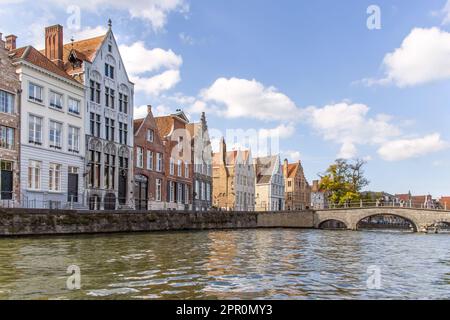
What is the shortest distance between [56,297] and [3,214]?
1645cm

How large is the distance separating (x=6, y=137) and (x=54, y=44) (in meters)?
11.5

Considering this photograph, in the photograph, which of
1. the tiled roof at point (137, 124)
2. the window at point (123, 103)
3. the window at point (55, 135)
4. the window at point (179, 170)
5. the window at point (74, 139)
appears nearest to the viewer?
the window at point (55, 135)

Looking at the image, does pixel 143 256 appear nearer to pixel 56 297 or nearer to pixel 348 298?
pixel 56 297

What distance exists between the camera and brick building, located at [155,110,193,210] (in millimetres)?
46531

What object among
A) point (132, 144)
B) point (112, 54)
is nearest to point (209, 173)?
point (132, 144)

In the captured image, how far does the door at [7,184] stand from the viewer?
27462 mm

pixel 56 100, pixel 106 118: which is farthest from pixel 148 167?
pixel 56 100

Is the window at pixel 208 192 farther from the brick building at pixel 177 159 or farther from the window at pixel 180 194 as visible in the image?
the window at pixel 180 194

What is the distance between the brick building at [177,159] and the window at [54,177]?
14.3 m

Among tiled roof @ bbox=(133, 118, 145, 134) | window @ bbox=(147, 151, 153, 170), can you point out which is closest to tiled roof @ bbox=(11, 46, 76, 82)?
tiled roof @ bbox=(133, 118, 145, 134)

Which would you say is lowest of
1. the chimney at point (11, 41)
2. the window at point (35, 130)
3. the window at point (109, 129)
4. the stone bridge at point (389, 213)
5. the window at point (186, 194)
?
the stone bridge at point (389, 213)

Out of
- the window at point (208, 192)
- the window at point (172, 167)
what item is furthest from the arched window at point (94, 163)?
the window at point (208, 192)

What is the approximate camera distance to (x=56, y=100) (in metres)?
32.8

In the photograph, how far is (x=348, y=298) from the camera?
8.20m
